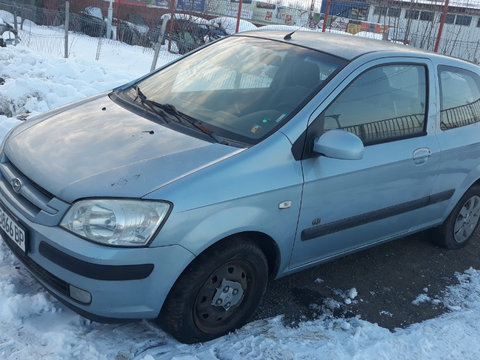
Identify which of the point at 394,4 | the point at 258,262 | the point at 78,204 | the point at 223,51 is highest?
the point at 394,4

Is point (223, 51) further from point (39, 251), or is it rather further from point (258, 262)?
point (39, 251)

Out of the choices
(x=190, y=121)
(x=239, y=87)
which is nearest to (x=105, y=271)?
(x=190, y=121)

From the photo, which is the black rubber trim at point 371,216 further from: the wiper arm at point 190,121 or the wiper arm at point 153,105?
the wiper arm at point 153,105

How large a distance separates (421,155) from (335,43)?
1.01 meters

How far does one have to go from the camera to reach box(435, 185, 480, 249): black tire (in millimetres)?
4410

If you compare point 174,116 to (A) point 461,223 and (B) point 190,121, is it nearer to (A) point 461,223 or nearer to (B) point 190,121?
(B) point 190,121

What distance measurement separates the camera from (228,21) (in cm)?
1748

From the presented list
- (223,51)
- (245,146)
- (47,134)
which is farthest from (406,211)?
(47,134)

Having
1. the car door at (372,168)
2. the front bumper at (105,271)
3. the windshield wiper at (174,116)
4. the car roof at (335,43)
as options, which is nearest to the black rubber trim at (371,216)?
the car door at (372,168)

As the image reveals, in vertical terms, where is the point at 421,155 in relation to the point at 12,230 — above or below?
above

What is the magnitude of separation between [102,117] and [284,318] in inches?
66.9

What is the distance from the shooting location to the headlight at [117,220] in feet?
7.73

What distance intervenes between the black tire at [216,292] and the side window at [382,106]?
36.4 inches

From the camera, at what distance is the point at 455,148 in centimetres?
394
